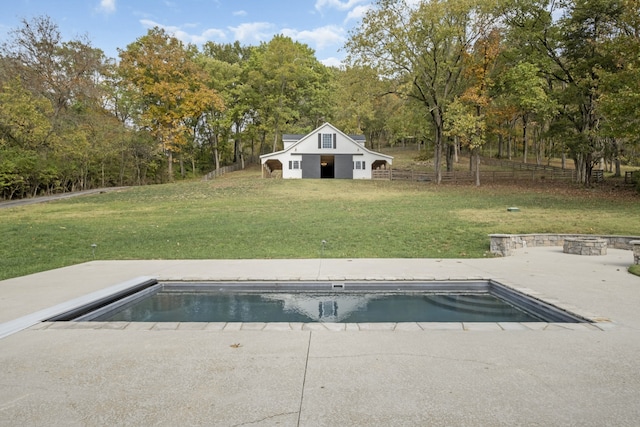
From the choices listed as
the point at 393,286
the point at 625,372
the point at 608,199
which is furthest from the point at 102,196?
the point at 608,199

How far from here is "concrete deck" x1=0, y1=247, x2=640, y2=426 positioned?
2.44m

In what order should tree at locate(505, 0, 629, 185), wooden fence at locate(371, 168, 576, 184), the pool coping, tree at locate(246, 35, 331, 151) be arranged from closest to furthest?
the pool coping
tree at locate(505, 0, 629, 185)
wooden fence at locate(371, 168, 576, 184)
tree at locate(246, 35, 331, 151)

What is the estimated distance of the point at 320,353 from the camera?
3.41 metres

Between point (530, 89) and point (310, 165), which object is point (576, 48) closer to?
point (530, 89)

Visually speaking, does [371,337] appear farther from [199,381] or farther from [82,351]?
[82,351]

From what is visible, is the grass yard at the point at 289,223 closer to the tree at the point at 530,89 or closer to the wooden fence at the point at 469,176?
the tree at the point at 530,89

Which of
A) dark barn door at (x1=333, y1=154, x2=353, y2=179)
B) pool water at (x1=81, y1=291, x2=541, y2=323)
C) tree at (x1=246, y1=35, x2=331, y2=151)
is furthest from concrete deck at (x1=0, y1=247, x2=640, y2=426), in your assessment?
tree at (x1=246, y1=35, x2=331, y2=151)

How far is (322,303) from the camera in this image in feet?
19.4

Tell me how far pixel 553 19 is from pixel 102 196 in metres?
31.7

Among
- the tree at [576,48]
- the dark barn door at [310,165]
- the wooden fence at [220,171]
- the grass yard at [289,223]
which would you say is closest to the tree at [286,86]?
the wooden fence at [220,171]

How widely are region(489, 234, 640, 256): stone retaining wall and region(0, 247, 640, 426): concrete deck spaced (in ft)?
13.9

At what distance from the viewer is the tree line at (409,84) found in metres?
22.5

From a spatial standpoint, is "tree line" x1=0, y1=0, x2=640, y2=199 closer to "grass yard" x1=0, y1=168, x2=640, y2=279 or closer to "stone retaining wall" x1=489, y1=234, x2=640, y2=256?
"grass yard" x1=0, y1=168, x2=640, y2=279

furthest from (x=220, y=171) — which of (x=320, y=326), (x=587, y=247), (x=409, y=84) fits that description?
(x=320, y=326)
